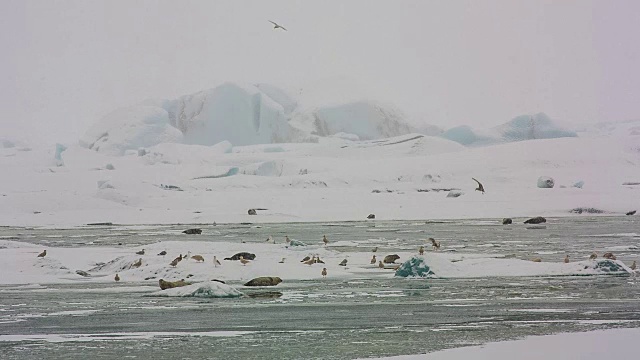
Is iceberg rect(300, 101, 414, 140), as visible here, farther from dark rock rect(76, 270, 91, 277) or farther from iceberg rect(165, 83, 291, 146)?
dark rock rect(76, 270, 91, 277)

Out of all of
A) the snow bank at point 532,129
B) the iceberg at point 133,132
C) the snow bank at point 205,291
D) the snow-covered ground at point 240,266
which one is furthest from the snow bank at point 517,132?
the snow bank at point 205,291

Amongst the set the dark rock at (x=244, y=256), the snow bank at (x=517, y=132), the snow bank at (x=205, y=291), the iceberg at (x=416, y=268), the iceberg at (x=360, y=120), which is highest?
the iceberg at (x=360, y=120)

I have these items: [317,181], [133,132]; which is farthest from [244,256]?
[133,132]

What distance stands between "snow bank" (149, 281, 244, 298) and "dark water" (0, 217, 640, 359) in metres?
0.40

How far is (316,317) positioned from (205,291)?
342 cm

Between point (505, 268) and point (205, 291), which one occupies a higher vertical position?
point (505, 268)

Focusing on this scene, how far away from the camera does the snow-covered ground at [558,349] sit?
10078 millimetres

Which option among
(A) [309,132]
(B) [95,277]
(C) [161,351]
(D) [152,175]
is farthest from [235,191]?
(C) [161,351]

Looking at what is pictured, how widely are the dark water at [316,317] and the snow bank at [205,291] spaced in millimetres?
397

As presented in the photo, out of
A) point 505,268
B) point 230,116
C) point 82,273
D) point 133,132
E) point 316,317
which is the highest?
point 230,116

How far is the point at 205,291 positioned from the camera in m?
16.4

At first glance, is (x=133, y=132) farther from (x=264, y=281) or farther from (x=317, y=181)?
(x=264, y=281)

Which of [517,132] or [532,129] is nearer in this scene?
[532,129]

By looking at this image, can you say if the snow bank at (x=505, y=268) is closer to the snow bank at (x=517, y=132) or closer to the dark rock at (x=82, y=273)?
the dark rock at (x=82, y=273)
